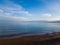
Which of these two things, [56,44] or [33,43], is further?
[56,44]

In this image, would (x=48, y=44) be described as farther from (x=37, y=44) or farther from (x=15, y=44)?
(x=15, y=44)

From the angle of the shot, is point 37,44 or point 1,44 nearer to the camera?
point 37,44

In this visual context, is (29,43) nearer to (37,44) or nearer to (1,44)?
(37,44)

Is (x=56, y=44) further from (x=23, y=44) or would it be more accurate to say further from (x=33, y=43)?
(x=23, y=44)

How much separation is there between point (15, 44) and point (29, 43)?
1.12m

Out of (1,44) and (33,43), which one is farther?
(1,44)

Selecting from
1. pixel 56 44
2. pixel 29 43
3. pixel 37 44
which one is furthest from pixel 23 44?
pixel 56 44

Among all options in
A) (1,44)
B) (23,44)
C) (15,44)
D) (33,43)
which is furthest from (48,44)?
(1,44)

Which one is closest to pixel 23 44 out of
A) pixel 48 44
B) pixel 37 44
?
pixel 37 44

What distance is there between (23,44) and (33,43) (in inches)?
31.2

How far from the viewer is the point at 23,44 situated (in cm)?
936

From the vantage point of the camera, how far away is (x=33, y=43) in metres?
9.30

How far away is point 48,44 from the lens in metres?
9.50

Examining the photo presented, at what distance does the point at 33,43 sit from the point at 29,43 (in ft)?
1.07
